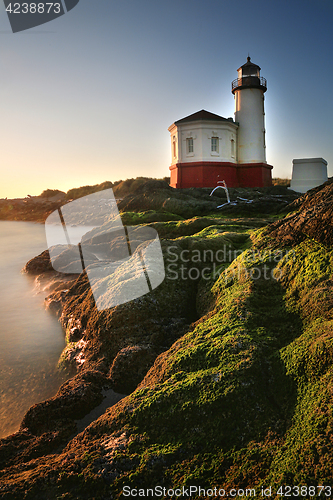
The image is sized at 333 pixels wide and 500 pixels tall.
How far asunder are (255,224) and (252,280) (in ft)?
15.7

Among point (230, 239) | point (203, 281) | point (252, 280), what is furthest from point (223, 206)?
point (252, 280)

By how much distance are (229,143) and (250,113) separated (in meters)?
3.15

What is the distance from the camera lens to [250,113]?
1037 inches

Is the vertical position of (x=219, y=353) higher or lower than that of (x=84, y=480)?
higher

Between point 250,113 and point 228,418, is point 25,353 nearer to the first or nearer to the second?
point 228,418

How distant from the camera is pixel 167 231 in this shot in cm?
852

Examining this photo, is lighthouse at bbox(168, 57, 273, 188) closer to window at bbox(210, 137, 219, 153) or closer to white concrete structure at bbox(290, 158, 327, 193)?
window at bbox(210, 137, 219, 153)

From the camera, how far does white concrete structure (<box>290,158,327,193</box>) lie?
79.5 feet

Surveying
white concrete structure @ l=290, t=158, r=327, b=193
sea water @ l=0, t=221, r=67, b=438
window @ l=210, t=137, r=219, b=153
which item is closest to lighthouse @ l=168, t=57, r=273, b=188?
window @ l=210, t=137, r=219, b=153

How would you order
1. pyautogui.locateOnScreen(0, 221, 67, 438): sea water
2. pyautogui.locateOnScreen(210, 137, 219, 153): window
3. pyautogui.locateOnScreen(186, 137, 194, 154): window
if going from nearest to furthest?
1. pyautogui.locateOnScreen(0, 221, 67, 438): sea water
2. pyautogui.locateOnScreen(210, 137, 219, 153): window
3. pyautogui.locateOnScreen(186, 137, 194, 154): window

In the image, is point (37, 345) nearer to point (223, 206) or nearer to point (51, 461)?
point (51, 461)

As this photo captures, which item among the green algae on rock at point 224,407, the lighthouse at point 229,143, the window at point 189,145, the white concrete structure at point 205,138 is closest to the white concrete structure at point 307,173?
the lighthouse at point 229,143

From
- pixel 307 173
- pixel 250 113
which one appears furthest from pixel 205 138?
pixel 307 173

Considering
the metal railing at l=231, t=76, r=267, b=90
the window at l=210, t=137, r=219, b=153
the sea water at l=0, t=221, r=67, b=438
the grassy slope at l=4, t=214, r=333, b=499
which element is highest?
the metal railing at l=231, t=76, r=267, b=90
